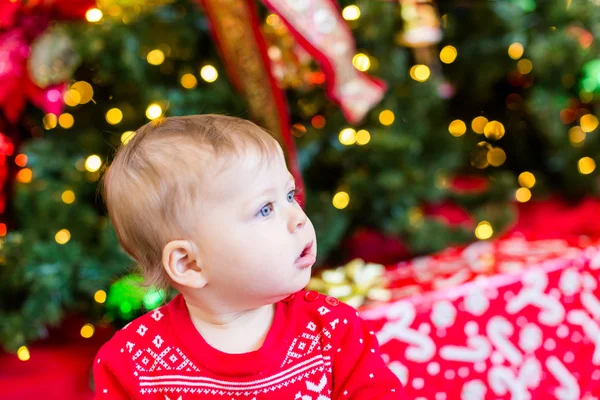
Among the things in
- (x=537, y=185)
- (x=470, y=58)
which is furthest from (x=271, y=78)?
(x=537, y=185)

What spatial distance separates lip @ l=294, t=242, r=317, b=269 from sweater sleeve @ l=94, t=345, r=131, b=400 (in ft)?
0.87

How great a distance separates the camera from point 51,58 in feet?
4.30

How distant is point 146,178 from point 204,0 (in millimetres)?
606

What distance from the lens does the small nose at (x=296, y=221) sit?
77cm

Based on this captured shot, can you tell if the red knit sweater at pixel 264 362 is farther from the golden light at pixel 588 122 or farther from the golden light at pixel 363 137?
the golden light at pixel 588 122

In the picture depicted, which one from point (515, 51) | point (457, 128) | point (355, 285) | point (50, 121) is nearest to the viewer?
point (355, 285)

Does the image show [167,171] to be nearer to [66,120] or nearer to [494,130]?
[66,120]

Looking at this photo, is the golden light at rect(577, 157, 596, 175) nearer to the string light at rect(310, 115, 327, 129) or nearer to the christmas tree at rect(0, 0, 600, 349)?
the christmas tree at rect(0, 0, 600, 349)

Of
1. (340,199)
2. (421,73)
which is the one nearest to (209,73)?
(340,199)

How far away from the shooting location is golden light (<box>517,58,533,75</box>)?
1869 millimetres

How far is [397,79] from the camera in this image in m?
1.65

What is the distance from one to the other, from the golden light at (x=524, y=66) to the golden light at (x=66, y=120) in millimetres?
1126

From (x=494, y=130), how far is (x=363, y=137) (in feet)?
1.94

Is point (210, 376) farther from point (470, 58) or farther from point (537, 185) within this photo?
point (537, 185)
